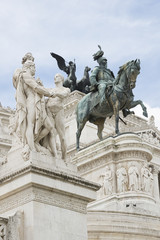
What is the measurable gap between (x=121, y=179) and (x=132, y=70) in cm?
526

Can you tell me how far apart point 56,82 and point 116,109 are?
767 inches

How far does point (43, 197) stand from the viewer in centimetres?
1084

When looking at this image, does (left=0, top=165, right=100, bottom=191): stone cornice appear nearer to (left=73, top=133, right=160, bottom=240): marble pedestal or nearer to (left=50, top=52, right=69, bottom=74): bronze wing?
(left=73, top=133, right=160, bottom=240): marble pedestal

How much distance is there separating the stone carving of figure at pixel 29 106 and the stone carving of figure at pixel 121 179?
20.3 meters

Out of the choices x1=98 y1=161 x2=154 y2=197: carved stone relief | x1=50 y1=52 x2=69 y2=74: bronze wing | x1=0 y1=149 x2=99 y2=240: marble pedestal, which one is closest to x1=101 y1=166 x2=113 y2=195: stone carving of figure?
x1=98 y1=161 x2=154 y2=197: carved stone relief

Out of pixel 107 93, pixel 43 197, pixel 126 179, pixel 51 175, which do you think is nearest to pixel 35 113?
pixel 51 175

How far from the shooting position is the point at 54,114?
465 inches

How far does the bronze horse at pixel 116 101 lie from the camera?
3072cm

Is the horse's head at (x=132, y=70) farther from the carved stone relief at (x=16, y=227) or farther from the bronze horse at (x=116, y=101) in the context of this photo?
the carved stone relief at (x=16, y=227)

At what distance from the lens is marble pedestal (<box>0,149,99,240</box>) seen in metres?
10.6

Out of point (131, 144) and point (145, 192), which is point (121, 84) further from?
point (145, 192)

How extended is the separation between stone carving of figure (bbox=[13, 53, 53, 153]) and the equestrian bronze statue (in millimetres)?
18934

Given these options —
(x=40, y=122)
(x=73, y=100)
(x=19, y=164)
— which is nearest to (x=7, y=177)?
(x=19, y=164)

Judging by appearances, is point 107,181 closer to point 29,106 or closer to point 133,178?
point 133,178
